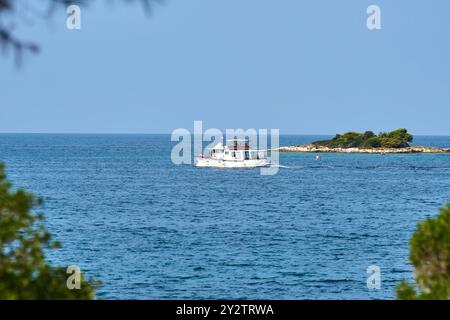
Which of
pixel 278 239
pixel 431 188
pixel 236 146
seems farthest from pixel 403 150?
pixel 278 239

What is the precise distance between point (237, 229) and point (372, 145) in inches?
4188

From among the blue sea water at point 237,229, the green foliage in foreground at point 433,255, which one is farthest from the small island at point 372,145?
the green foliage in foreground at point 433,255

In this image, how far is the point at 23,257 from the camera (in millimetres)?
4980

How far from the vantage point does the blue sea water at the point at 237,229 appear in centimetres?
2837

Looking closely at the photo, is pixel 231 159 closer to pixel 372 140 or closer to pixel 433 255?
pixel 372 140

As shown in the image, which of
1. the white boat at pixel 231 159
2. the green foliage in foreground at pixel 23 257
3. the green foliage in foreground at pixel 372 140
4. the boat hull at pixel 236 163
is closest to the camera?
the green foliage in foreground at pixel 23 257

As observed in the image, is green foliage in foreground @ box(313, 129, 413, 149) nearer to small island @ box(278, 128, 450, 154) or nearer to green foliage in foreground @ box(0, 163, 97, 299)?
small island @ box(278, 128, 450, 154)

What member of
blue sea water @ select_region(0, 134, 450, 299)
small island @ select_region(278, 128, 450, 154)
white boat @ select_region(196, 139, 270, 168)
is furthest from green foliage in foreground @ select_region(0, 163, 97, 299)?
small island @ select_region(278, 128, 450, 154)

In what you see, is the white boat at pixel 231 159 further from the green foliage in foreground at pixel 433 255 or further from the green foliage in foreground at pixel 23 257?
the green foliage in foreground at pixel 23 257

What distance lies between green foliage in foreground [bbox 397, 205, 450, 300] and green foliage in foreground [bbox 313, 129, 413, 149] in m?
139

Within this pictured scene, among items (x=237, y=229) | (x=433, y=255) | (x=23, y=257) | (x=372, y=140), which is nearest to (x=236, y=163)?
(x=372, y=140)

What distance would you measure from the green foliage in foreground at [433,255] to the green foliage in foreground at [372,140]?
13930cm

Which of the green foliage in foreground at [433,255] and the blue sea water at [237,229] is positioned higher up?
the green foliage in foreground at [433,255]

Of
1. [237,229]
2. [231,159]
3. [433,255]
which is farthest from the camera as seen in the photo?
[231,159]
